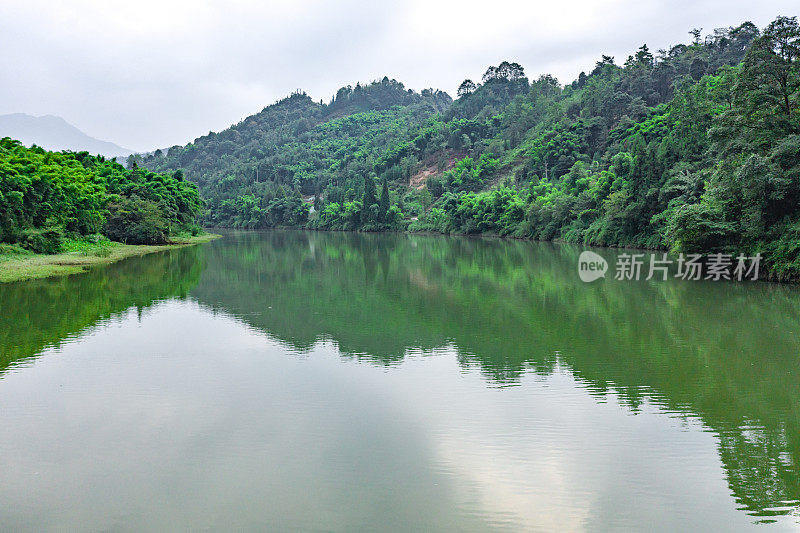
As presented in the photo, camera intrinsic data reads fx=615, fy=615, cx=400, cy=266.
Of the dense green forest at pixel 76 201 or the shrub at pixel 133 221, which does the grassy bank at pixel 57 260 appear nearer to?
the dense green forest at pixel 76 201

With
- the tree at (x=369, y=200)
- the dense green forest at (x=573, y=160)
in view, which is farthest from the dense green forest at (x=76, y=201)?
the tree at (x=369, y=200)

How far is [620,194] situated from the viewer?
34344 millimetres

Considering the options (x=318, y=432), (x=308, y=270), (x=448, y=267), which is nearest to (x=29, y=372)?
(x=318, y=432)

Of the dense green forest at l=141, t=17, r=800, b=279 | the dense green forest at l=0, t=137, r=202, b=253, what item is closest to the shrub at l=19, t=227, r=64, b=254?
the dense green forest at l=0, t=137, r=202, b=253

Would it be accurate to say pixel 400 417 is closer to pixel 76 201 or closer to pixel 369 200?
pixel 76 201

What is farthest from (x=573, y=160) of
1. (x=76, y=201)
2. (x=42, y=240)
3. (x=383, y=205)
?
(x=42, y=240)

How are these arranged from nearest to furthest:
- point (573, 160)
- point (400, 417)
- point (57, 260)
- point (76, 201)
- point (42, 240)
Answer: point (400, 417) < point (57, 260) < point (42, 240) < point (76, 201) < point (573, 160)

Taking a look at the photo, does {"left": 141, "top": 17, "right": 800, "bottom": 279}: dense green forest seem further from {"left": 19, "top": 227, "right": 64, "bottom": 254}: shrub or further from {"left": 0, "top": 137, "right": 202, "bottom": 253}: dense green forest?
{"left": 19, "top": 227, "right": 64, "bottom": 254}: shrub

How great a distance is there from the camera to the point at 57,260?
24.0m

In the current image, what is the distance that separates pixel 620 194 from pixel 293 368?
95.6 feet

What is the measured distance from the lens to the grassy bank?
1981cm

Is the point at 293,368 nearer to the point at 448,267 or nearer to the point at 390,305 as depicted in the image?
the point at 390,305

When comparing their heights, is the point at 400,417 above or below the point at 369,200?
below

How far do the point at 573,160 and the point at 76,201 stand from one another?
158ft
